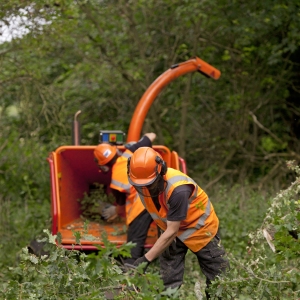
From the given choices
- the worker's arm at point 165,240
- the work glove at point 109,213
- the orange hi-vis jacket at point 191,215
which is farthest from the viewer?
the work glove at point 109,213

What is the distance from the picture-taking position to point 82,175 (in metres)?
7.71

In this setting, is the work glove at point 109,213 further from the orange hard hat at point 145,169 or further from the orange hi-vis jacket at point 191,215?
the orange hard hat at point 145,169

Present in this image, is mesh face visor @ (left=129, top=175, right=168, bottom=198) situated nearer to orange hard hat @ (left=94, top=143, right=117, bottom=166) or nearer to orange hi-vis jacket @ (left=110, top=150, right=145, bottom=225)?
orange hi-vis jacket @ (left=110, top=150, right=145, bottom=225)

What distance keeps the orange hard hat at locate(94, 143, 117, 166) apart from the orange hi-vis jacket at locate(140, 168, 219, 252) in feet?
5.71

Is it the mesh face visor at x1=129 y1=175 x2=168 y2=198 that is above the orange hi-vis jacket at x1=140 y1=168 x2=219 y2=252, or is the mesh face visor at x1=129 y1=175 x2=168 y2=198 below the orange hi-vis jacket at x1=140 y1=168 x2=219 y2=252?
above

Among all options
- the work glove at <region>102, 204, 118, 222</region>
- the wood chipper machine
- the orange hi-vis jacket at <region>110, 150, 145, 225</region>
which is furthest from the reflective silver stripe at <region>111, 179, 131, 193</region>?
the work glove at <region>102, 204, 118, 222</region>

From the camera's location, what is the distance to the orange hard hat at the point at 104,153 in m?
6.56

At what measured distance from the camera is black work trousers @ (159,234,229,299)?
495 cm

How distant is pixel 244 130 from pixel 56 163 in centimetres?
484

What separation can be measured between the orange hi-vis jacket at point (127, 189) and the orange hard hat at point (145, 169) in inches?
56.7

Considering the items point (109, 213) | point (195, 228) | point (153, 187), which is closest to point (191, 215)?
point (195, 228)

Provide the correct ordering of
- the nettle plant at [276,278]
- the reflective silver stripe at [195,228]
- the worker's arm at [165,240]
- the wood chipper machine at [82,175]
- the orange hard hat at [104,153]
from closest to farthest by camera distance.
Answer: the nettle plant at [276,278]
the worker's arm at [165,240]
the reflective silver stripe at [195,228]
the orange hard hat at [104,153]
the wood chipper machine at [82,175]

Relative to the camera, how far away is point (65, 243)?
6.41 metres

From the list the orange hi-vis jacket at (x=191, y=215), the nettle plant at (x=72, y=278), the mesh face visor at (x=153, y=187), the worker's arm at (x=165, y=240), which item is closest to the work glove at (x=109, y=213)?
the orange hi-vis jacket at (x=191, y=215)
